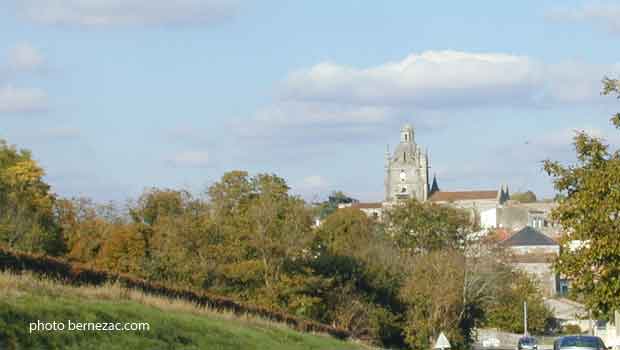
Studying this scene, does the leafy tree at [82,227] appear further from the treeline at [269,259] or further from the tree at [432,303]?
the tree at [432,303]

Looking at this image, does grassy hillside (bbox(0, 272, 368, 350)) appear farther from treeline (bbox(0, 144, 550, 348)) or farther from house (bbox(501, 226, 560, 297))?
house (bbox(501, 226, 560, 297))

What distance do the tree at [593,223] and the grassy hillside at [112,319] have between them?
9162 mm

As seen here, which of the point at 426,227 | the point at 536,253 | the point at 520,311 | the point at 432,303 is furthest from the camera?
the point at 536,253

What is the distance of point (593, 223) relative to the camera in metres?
28.2

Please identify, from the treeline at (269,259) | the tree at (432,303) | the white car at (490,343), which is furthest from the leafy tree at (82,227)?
the white car at (490,343)

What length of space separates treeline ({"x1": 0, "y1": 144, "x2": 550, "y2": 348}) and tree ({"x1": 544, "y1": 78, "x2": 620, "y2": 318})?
28.5 m

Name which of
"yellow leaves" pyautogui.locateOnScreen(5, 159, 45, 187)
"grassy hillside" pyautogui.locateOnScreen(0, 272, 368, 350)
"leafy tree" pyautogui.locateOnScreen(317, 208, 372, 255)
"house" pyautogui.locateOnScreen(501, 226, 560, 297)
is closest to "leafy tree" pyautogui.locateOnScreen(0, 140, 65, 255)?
"yellow leaves" pyautogui.locateOnScreen(5, 159, 45, 187)

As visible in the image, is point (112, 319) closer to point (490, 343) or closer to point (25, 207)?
point (25, 207)

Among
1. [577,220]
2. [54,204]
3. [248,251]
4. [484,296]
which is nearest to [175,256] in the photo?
[248,251]

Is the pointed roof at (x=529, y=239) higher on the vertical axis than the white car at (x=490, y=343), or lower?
higher

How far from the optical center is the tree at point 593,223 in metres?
28.1

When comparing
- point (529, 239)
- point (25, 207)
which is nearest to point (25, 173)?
point (25, 207)

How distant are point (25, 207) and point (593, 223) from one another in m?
59.7

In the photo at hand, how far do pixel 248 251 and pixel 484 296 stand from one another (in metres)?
22.2
